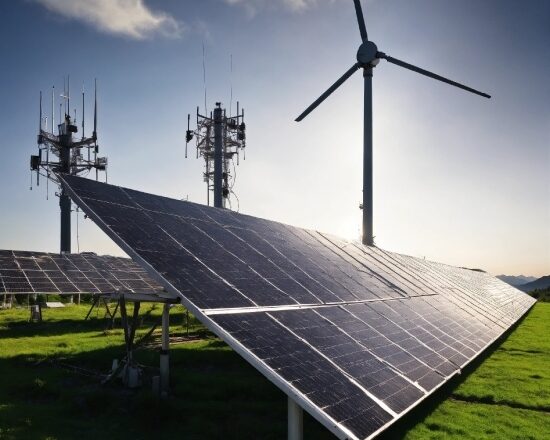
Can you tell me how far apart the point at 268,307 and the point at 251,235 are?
5.84 m

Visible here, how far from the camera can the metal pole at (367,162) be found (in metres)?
35.5

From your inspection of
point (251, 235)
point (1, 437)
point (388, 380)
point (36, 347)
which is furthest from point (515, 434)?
point (36, 347)

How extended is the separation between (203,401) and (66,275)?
22884 millimetres

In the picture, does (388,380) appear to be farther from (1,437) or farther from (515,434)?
(1,437)

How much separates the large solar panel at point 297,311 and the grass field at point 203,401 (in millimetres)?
1477

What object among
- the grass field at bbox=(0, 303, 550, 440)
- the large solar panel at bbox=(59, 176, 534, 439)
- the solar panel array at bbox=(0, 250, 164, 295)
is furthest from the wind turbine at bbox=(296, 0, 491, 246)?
the large solar panel at bbox=(59, 176, 534, 439)

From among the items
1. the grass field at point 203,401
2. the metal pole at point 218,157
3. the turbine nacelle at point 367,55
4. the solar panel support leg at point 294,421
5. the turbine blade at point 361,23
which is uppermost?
the turbine blade at point 361,23

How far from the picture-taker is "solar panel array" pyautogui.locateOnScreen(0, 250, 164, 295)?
28.3 m

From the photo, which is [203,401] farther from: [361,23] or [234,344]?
[361,23]

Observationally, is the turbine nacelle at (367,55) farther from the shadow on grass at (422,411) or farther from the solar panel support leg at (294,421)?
the solar panel support leg at (294,421)

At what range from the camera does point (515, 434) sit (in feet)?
35.4

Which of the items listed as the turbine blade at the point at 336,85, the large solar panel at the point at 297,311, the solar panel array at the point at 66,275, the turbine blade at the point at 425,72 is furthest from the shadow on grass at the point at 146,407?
the turbine blade at the point at 425,72

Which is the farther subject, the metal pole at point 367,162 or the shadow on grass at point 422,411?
the metal pole at point 367,162

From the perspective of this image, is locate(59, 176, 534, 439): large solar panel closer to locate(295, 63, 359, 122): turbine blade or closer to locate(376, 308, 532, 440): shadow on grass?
locate(376, 308, 532, 440): shadow on grass
